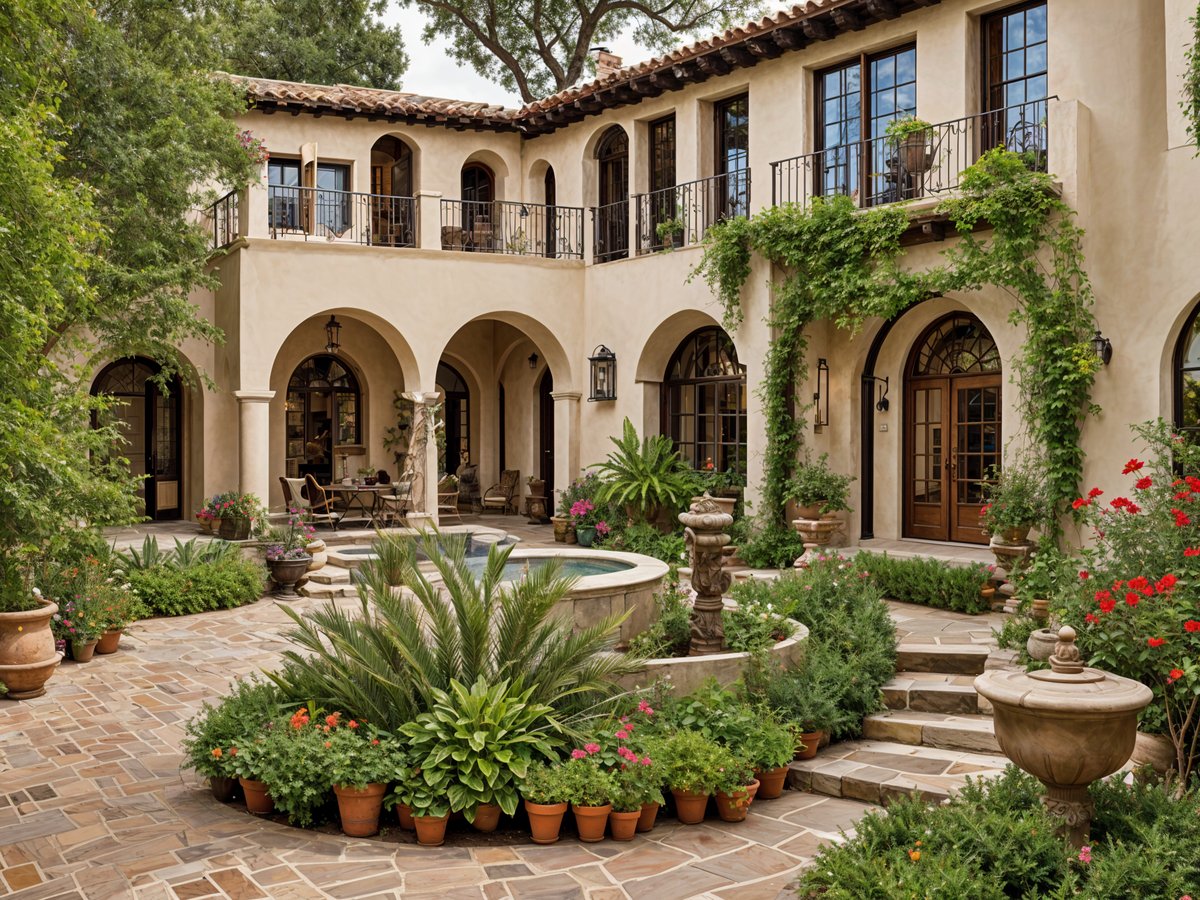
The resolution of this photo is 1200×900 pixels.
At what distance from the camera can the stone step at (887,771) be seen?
20.7ft

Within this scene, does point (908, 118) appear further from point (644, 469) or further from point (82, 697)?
point (82, 697)

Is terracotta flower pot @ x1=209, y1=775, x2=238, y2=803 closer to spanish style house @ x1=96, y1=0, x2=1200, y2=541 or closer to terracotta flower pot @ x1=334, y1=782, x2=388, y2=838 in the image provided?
terracotta flower pot @ x1=334, y1=782, x2=388, y2=838

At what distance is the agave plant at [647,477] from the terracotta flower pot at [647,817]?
881 centimetres

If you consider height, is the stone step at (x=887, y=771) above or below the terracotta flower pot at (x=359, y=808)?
below

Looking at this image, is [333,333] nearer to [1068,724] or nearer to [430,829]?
[430,829]

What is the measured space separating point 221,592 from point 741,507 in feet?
23.2

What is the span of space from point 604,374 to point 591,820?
11544 mm

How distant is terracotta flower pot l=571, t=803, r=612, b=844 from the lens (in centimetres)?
559

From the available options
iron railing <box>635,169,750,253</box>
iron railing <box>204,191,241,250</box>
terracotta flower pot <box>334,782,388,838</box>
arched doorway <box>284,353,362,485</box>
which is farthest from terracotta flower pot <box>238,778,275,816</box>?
arched doorway <box>284,353,362,485</box>

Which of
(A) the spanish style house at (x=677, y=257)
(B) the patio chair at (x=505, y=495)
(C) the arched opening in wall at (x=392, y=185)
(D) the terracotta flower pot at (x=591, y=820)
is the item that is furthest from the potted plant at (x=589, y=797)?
(B) the patio chair at (x=505, y=495)

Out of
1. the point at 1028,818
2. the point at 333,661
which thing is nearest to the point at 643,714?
the point at 333,661

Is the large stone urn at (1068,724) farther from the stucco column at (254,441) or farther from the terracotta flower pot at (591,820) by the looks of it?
the stucco column at (254,441)

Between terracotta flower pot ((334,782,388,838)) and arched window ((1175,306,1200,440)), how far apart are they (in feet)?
28.7

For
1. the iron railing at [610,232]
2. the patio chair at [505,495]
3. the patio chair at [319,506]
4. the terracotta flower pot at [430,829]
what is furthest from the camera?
the patio chair at [505,495]
